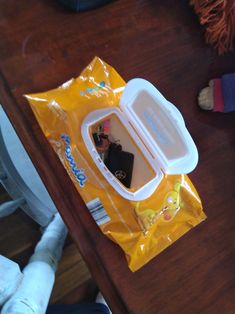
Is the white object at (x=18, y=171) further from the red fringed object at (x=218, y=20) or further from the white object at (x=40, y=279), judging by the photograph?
the red fringed object at (x=218, y=20)

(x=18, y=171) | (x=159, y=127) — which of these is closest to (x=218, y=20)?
(x=159, y=127)

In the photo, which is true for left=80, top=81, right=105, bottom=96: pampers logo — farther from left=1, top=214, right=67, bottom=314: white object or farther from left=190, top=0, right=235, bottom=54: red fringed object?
left=1, top=214, right=67, bottom=314: white object

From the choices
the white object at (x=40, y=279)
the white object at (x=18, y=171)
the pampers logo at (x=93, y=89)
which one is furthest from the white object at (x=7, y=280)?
the pampers logo at (x=93, y=89)

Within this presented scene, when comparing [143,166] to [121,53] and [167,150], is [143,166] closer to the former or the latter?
[167,150]

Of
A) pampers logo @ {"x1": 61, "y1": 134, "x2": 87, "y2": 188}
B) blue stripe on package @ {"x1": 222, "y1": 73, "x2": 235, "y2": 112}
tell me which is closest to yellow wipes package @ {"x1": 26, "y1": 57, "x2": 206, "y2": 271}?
pampers logo @ {"x1": 61, "y1": 134, "x2": 87, "y2": 188}

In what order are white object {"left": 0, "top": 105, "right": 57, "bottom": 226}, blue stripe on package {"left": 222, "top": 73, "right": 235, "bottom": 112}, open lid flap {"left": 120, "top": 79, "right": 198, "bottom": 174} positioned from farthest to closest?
white object {"left": 0, "top": 105, "right": 57, "bottom": 226} → blue stripe on package {"left": 222, "top": 73, "right": 235, "bottom": 112} → open lid flap {"left": 120, "top": 79, "right": 198, "bottom": 174}

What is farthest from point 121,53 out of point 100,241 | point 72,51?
point 100,241

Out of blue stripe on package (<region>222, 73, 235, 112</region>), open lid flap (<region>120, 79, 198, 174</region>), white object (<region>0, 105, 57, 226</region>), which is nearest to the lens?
open lid flap (<region>120, 79, 198, 174</region>)

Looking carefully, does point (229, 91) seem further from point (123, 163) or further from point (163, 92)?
point (123, 163)
